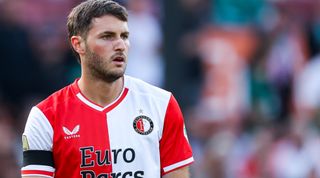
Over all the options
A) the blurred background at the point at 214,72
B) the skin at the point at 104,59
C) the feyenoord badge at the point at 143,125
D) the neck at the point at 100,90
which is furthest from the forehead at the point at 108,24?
the blurred background at the point at 214,72

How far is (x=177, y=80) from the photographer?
44.7 ft

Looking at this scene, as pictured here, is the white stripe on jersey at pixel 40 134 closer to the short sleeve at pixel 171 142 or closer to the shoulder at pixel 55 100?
the shoulder at pixel 55 100

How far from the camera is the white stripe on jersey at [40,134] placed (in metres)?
8.35

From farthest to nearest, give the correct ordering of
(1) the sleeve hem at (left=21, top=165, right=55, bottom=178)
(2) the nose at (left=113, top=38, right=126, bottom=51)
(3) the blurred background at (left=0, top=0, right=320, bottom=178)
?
(3) the blurred background at (left=0, top=0, right=320, bottom=178) < (1) the sleeve hem at (left=21, top=165, right=55, bottom=178) < (2) the nose at (left=113, top=38, right=126, bottom=51)

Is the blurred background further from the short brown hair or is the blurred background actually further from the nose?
the nose

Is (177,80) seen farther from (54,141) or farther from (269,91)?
(54,141)

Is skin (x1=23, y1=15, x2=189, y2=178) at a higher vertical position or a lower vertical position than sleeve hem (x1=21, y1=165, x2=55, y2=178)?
higher

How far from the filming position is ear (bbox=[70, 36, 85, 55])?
27.9 feet

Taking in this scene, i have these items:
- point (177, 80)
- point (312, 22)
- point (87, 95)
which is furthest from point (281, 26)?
point (87, 95)

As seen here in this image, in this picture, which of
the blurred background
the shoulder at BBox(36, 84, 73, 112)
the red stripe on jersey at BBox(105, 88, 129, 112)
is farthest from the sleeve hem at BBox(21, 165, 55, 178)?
the blurred background

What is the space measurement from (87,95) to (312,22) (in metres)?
7.97

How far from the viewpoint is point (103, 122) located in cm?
852

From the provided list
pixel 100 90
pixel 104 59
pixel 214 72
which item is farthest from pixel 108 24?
pixel 214 72

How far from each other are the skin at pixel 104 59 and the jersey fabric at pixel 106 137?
0.18ft
